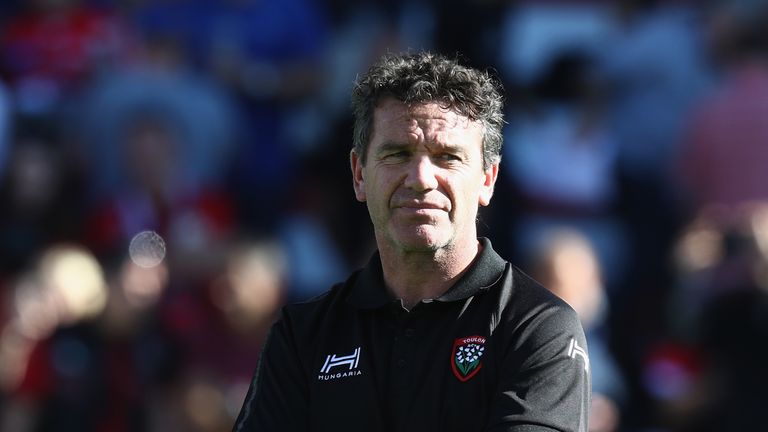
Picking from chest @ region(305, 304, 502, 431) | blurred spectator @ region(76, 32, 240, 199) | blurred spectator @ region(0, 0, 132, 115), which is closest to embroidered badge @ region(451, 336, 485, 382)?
chest @ region(305, 304, 502, 431)

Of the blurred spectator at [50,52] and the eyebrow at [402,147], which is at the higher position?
the blurred spectator at [50,52]

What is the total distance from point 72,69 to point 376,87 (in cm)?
604

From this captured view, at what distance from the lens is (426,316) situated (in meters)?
3.94

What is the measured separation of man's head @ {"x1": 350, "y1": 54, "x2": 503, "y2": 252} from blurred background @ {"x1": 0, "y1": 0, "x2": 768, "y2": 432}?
3.59 m

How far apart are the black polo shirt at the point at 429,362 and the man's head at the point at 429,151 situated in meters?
0.18

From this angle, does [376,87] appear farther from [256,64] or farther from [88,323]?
[256,64]

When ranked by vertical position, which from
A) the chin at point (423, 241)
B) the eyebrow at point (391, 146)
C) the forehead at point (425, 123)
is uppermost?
the forehead at point (425, 123)

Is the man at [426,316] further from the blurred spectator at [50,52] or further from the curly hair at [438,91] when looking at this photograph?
the blurred spectator at [50,52]

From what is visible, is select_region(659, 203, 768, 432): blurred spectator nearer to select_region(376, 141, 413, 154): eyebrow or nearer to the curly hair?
the curly hair

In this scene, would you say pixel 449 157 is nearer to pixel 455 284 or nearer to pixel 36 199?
pixel 455 284

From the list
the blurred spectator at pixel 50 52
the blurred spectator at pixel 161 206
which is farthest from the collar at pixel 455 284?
the blurred spectator at pixel 50 52

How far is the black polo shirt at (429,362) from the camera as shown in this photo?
145 inches

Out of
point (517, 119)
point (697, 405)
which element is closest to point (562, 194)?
A: point (517, 119)

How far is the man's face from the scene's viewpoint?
385 centimetres
